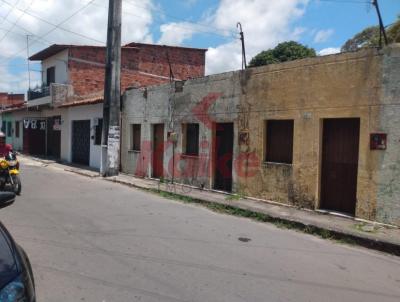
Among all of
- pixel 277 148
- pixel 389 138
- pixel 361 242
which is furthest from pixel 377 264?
pixel 277 148

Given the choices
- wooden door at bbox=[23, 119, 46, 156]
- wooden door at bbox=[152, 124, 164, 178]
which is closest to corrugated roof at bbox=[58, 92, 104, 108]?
wooden door at bbox=[152, 124, 164, 178]

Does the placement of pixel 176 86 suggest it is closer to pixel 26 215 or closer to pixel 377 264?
pixel 26 215

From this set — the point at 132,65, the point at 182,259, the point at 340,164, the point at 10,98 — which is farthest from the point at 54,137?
the point at 10,98

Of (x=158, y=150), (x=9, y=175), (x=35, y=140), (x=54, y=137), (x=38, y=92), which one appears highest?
(x=38, y=92)

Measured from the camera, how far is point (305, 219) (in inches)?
323

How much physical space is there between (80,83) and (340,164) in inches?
700

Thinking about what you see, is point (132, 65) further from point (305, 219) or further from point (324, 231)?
point (324, 231)

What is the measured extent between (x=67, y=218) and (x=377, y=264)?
18.1 ft

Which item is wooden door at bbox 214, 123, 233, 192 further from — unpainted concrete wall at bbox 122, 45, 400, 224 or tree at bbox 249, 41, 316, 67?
tree at bbox 249, 41, 316, 67

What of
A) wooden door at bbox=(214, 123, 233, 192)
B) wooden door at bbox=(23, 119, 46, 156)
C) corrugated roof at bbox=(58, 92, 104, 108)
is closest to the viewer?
wooden door at bbox=(214, 123, 233, 192)

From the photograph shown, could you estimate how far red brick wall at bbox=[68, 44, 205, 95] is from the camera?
75.7 feet

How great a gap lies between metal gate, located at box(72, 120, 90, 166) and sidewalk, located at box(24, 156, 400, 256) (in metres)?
9.20

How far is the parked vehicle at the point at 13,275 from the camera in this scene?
8.36 ft

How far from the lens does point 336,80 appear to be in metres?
8.62
